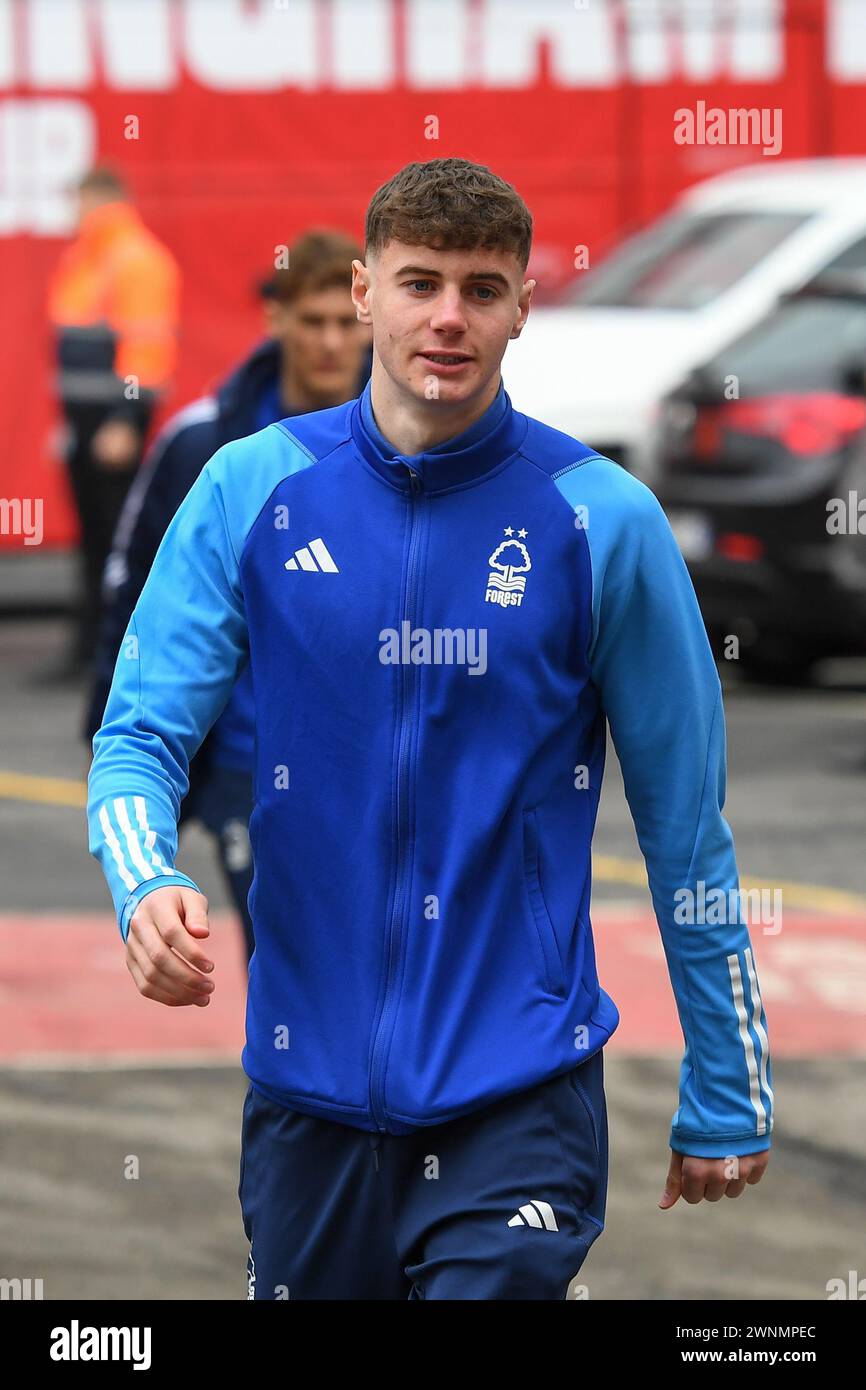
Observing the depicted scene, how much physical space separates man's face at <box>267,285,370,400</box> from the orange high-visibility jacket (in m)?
8.21

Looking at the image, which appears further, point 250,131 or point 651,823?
point 250,131

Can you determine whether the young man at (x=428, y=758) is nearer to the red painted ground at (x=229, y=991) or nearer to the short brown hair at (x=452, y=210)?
the short brown hair at (x=452, y=210)

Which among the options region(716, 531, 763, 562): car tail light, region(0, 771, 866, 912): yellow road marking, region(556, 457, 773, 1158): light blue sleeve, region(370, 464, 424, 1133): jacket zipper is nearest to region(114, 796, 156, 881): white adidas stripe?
region(370, 464, 424, 1133): jacket zipper

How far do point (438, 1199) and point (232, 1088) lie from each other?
11.1ft

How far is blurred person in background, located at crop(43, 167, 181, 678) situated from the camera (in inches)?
538

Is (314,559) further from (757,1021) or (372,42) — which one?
(372,42)

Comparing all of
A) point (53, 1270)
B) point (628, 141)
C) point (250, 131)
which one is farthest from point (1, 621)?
point (53, 1270)

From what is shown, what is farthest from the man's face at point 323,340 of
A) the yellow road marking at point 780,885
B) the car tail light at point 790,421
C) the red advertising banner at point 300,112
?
the red advertising banner at point 300,112

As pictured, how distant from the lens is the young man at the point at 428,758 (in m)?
3.24

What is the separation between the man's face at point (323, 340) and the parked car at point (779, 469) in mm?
7142

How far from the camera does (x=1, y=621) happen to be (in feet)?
55.3

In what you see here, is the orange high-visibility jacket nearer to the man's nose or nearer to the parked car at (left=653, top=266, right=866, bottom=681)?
the parked car at (left=653, top=266, right=866, bottom=681)

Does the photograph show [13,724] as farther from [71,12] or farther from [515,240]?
[515,240]
